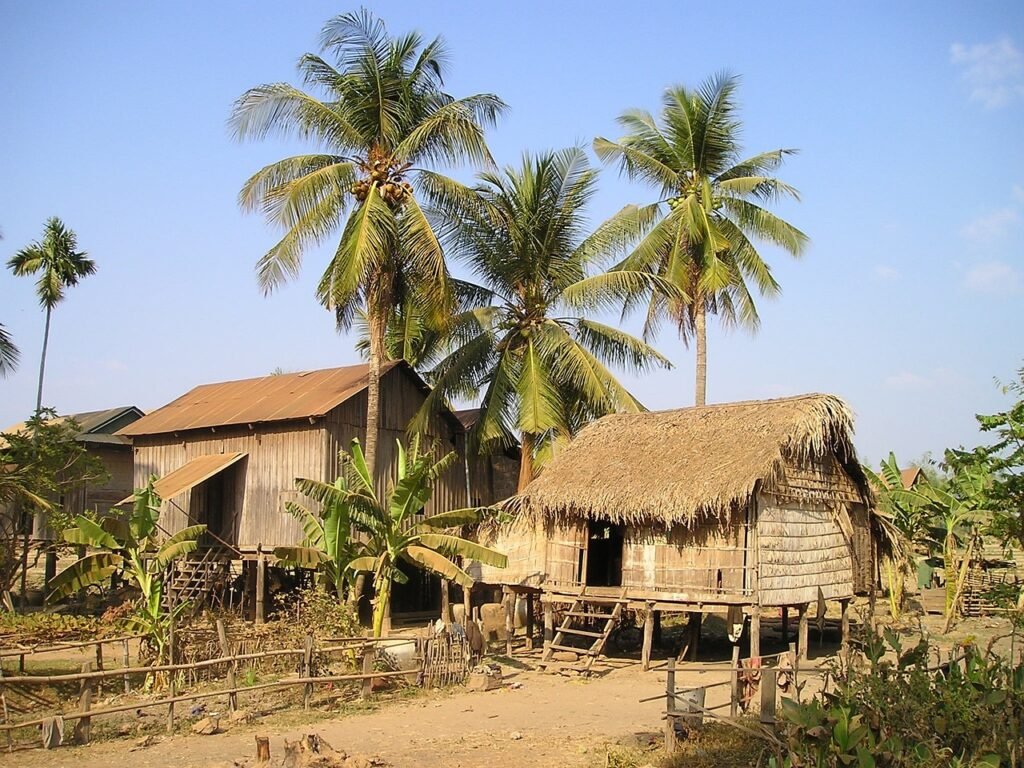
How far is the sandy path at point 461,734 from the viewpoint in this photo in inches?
428

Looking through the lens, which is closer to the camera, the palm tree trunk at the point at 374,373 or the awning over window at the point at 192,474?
the palm tree trunk at the point at 374,373

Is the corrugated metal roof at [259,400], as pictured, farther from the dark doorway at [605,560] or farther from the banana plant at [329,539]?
the dark doorway at [605,560]

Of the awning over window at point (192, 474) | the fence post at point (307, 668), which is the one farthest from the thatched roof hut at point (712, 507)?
the awning over window at point (192, 474)

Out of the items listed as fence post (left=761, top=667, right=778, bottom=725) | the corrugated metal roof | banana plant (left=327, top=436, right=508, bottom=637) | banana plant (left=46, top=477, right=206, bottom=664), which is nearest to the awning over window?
the corrugated metal roof

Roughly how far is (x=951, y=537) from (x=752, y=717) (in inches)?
558

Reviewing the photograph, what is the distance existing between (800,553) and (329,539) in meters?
7.83

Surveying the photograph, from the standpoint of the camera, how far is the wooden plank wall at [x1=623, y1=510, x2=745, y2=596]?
1634 centimetres

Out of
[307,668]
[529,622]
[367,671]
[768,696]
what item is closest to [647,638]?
[529,622]

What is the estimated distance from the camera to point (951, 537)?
76.8 ft

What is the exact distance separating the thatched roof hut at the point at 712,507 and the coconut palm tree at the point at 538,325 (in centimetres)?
230

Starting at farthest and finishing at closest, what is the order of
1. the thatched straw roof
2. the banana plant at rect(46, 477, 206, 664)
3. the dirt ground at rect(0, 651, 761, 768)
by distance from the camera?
the thatched straw roof
the banana plant at rect(46, 477, 206, 664)
the dirt ground at rect(0, 651, 761, 768)

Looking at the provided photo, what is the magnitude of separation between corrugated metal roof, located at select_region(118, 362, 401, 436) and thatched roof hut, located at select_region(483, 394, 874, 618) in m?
5.65

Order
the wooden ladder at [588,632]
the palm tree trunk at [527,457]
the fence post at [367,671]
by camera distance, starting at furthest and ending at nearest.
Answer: the palm tree trunk at [527,457], the wooden ladder at [588,632], the fence post at [367,671]

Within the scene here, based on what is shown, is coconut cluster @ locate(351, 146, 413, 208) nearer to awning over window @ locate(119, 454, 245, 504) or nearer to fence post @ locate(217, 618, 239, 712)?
awning over window @ locate(119, 454, 245, 504)
